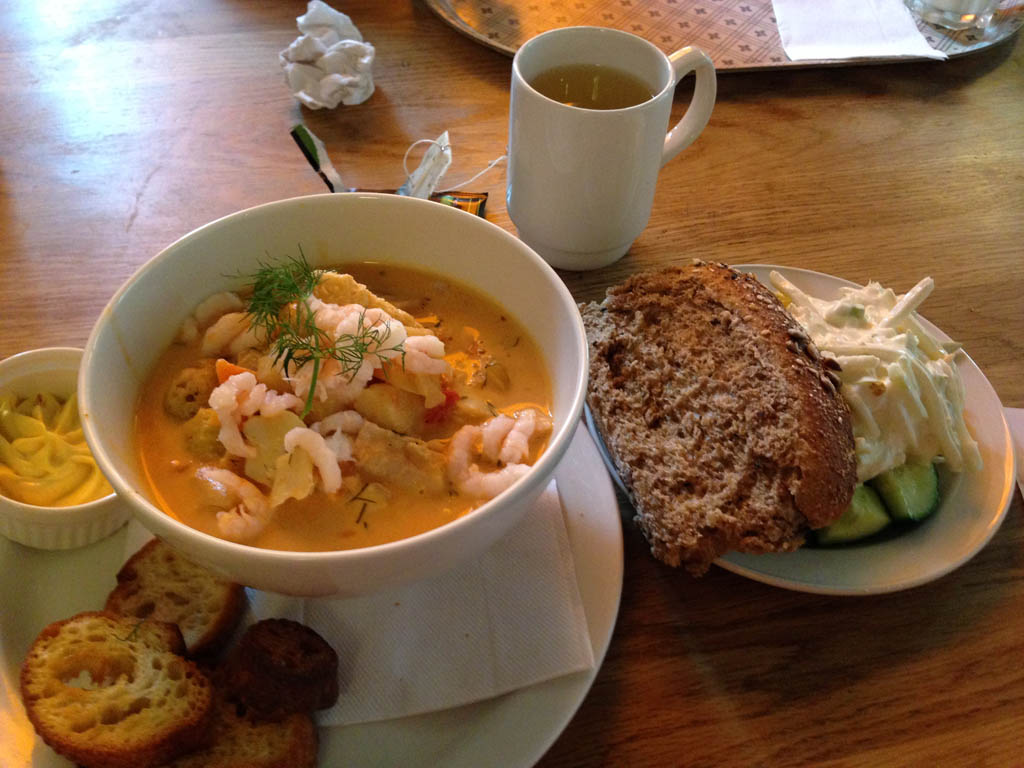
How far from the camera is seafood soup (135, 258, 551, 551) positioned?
47.5 inches

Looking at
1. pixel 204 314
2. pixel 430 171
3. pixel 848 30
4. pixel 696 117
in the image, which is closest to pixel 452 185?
pixel 430 171

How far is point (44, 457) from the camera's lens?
1368mm

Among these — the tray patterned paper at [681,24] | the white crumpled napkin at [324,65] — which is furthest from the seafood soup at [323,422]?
the tray patterned paper at [681,24]

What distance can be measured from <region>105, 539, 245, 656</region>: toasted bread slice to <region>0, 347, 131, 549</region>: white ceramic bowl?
0.09 metres

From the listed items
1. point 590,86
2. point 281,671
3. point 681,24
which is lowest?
point 281,671

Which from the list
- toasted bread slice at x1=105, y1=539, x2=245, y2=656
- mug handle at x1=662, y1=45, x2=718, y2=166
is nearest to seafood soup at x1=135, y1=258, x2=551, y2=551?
toasted bread slice at x1=105, y1=539, x2=245, y2=656

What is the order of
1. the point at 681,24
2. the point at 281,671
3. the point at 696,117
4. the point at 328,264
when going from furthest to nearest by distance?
the point at 681,24 → the point at 696,117 → the point at 328,264 → the point at 281,671

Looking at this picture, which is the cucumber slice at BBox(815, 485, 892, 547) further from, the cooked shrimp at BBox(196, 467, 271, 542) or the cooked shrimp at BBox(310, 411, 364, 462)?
the cooked shrimp at BBox(196, 467, 271, 542)

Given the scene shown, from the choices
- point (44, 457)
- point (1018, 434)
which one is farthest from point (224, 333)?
point (1018, 434)

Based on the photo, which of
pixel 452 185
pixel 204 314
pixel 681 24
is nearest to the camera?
pixel 204 314

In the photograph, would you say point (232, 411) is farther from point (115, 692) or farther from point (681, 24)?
point (681, 24)

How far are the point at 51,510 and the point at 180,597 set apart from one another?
0.25 m

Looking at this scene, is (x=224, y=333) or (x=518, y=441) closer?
(x=518, y=441)

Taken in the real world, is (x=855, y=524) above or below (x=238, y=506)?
below
